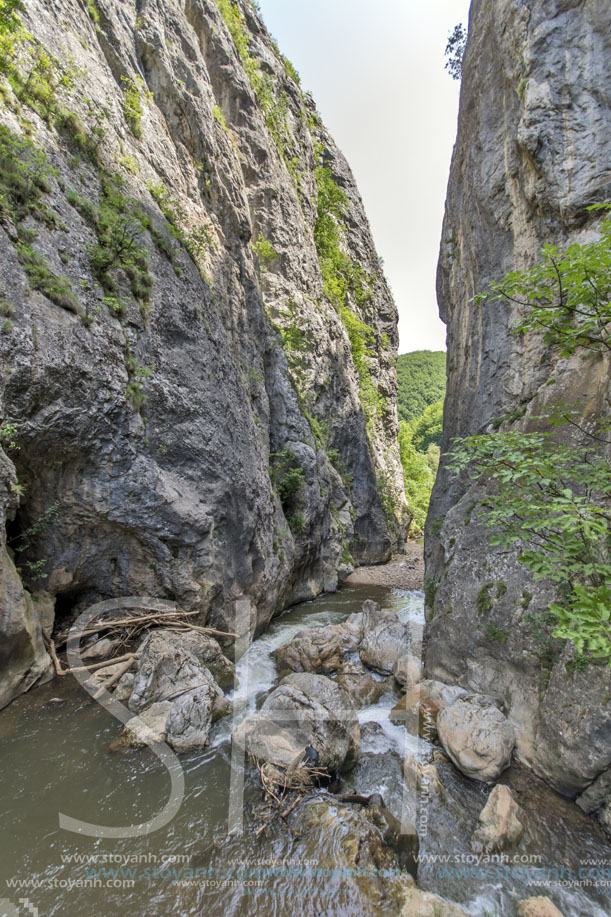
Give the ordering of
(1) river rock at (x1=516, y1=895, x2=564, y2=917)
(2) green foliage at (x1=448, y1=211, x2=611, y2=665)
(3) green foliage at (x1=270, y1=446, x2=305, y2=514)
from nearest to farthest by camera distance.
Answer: (2) green foliage at (x1=448, y1=211, x2=611, y2=665) → (1) river rock at (x1=516, y1=895, x2=564, y2=917) → (3) green foliage at (x1=270, y1=446, x2=305, y2=514)

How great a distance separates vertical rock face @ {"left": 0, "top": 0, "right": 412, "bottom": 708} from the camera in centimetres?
683

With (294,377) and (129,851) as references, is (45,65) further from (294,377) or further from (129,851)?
(129,851)

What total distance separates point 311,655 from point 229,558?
2.94 meters

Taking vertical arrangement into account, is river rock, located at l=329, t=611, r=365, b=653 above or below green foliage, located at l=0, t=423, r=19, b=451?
below

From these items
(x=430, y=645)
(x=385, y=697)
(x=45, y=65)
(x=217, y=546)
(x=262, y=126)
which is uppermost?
(x=262, y=126)

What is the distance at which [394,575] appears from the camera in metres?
19.3

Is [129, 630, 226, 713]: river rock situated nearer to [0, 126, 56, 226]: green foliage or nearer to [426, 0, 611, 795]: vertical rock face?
[426, 0, 611, 795]: vertical rock face

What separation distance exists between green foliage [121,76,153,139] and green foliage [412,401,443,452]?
54.2 m

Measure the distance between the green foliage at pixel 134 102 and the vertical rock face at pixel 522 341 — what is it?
985cm

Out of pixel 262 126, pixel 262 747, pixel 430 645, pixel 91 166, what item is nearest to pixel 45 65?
pixel 91 166

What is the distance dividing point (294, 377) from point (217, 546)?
11.1 metres

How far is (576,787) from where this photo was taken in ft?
14.6

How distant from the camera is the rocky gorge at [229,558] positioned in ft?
13.5

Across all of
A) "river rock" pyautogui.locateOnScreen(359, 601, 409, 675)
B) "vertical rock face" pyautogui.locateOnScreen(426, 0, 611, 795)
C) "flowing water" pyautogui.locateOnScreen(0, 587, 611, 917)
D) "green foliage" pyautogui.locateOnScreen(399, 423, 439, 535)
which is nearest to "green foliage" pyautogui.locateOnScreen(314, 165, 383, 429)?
"green foliage" pyautogui.locateOnScreen(399, 423, 439, 535)
